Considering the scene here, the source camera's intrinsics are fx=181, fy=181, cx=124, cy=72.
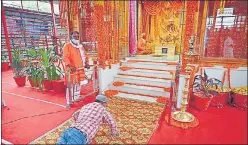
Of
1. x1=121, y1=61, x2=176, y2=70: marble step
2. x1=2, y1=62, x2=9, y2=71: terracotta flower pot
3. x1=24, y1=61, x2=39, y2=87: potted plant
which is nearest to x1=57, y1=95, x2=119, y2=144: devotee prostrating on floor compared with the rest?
x1=121, y1=61, x2=176, y2=70: marble step

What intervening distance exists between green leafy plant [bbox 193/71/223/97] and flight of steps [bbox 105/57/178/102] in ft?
Answer: 2.25

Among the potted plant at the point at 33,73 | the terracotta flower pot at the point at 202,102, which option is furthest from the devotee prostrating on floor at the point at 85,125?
the potted plant at the point at 33,73

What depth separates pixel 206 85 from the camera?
4090 millimetres

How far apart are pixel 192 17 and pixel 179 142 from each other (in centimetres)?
253

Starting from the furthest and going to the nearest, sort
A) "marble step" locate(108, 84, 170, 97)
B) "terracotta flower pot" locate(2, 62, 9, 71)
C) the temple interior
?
"terracotta flower pot" locate(2, 62, 9, 71)
"marble step" locate(108, 84, 170, 97)
the temple interior

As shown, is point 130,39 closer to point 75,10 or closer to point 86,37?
point 86,37

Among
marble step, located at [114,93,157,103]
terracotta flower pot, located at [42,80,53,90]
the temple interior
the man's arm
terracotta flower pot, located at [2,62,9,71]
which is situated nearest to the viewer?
the man's arm

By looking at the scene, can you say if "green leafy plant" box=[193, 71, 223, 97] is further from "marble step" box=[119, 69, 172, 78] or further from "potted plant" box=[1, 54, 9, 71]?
"potted plant" box=[1, 54, 9, 71]

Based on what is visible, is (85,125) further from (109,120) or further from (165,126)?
(165,126)

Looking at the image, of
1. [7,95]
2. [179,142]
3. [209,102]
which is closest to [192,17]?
[209,102]

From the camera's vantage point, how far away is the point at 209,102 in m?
3.84

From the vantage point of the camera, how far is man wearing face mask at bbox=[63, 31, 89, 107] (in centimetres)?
403

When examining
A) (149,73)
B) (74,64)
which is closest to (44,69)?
(74,64)

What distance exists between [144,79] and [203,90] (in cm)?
152
